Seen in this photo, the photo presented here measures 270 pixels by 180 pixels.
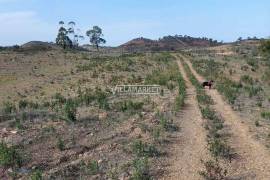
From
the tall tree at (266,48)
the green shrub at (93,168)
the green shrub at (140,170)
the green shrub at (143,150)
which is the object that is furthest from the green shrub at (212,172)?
the tall tree at (266,48)

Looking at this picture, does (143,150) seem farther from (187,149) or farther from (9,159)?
(9,159)

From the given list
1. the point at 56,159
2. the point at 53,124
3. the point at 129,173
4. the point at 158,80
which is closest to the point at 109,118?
the point at 53,124

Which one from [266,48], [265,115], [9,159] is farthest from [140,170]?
[266,48]

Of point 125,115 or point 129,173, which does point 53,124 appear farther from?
point 129,173

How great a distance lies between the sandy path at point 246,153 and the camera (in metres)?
12.0

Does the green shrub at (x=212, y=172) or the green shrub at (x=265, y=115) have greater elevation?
the green shrub at (x=265, y=115)

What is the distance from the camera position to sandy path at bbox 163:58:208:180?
39.8 feet

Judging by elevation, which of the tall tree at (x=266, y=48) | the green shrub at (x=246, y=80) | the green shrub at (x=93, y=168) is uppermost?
the tall tree at (x=266, y=48)

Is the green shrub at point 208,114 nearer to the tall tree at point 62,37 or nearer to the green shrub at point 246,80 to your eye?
the green shrub at point 246,80

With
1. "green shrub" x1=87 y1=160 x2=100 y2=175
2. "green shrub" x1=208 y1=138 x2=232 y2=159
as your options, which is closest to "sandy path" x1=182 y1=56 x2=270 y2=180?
"green shrub" x1=208 y1=138 x2=232 y2=159

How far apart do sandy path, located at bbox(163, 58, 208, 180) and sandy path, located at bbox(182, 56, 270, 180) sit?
2.75ft

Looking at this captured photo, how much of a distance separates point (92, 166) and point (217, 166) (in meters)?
2.86

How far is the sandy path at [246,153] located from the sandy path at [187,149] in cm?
84

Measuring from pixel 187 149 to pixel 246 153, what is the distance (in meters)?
1.53
